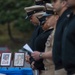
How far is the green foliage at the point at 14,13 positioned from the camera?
30.5m

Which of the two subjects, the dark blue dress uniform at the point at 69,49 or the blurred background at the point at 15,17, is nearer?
the dark blue dress uniform at the point at 69,49

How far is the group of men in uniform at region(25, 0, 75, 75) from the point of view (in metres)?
5.48

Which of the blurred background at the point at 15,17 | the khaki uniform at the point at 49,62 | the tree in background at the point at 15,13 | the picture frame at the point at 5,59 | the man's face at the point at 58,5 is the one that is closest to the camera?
the man's face at the point at 58,5

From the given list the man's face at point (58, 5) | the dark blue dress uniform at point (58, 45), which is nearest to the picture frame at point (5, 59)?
the man's face at point (58, 5)

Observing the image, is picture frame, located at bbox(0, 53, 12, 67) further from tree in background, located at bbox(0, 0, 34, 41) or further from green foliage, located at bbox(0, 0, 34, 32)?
green foliage, located at bbox(0, 0, 34, 32)

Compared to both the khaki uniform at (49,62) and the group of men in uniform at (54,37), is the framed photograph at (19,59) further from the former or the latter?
the khaki uniform at (49,62)

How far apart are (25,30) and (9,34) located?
16.7ft

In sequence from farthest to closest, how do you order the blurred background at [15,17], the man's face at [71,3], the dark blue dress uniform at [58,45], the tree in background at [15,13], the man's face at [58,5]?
the tree in background at [15,13] → the blurred background at [15,17] → the man's face at [58,5] → the dark blue dress uniform at [58,45] → the man's face at [71,3]

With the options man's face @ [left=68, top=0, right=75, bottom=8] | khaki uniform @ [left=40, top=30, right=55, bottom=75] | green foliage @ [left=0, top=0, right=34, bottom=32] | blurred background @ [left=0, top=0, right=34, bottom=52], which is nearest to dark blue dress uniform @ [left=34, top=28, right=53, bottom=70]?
khaki uniform @ [left=40, top=30, right=55, bottom=75]

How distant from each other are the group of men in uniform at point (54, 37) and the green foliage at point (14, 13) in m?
22.1

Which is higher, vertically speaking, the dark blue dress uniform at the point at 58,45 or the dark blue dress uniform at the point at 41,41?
the dark blue dress uniform at the point at 41,41

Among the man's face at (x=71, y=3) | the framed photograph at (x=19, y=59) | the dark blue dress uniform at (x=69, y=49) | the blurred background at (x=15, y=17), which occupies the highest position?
the blurred background at (x=15, y=17)

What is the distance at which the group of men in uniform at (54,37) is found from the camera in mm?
5477

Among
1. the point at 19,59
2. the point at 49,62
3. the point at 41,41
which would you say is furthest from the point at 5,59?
the point at 49,62
